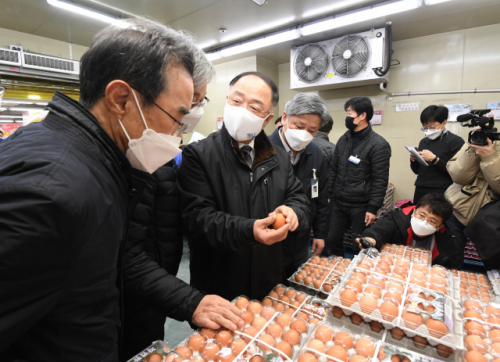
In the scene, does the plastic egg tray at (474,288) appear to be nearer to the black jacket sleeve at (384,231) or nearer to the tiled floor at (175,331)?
the black jacket sleeve at (384,231)

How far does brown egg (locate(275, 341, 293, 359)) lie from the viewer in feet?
3.09

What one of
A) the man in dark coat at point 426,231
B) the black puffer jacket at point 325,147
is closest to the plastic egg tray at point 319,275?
the man in dark coat at point 426,231

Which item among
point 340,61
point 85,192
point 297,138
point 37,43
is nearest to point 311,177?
point 297,138

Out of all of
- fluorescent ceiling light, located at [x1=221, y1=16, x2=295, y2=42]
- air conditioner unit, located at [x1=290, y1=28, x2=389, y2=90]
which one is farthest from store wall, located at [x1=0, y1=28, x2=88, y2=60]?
air conditioner unit, located at [x1=290, y1=28, x2=389, y2=90]

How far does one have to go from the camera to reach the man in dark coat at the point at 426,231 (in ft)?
7.20

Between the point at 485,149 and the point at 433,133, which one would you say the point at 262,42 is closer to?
the point at 433,133

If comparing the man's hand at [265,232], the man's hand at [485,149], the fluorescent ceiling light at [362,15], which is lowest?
the man's hand at [265,232]

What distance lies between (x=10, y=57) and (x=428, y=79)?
712 cm

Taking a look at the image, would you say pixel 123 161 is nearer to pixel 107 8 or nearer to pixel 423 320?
pixel 423 320

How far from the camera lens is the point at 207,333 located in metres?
1.01

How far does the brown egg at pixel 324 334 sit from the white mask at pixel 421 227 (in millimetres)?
1696

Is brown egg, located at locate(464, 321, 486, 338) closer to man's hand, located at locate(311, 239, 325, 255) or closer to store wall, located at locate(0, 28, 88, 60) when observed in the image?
man's hand, located at locate(311, 239, 325, 255)

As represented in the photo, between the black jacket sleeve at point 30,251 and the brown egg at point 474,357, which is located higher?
the black jacket sleeve at point 30,251

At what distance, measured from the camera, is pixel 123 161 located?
2.83 ft
